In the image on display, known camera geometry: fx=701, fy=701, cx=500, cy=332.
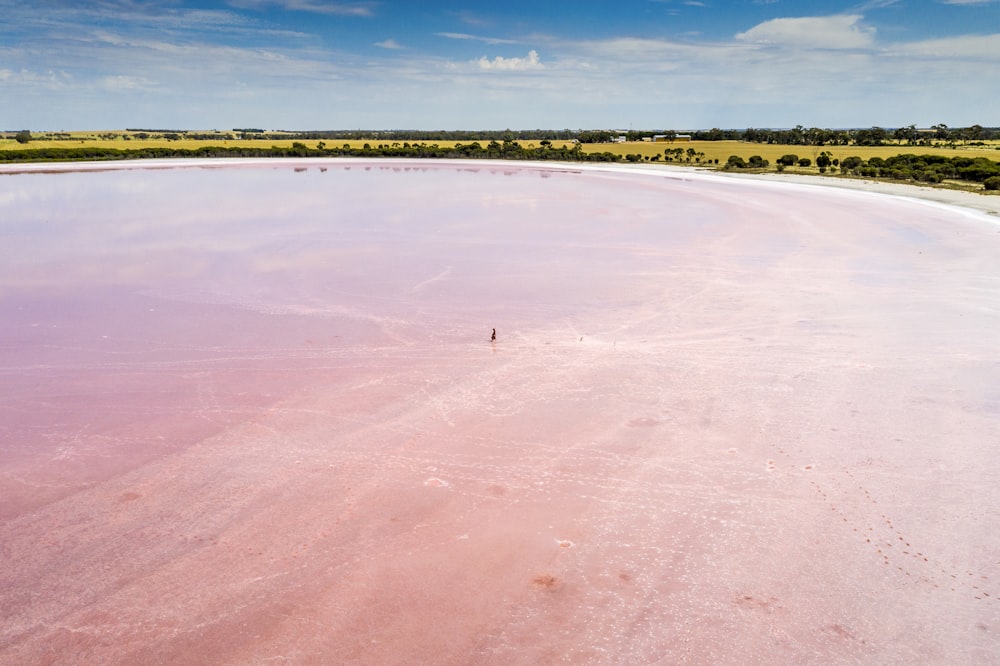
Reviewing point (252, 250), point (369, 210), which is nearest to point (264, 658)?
point (252, 250)

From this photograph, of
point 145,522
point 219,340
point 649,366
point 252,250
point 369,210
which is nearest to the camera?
point 145,522

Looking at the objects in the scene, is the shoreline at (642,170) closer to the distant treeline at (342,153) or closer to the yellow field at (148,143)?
the distant treeline at (342,153)

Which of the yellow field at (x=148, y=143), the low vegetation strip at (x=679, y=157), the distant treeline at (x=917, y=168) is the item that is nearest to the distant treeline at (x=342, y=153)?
the low vegetation strip at (x=679, y=157)

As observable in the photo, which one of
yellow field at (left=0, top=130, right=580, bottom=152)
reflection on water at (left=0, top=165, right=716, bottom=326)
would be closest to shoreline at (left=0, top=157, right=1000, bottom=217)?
reflection on water at (left=0, top=165, right=716, bottom=326)

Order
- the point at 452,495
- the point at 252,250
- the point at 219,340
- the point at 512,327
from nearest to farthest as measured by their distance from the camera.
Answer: the point at 452,495 < the point at 219,340 < the point at 512,327 < the point at 252,250

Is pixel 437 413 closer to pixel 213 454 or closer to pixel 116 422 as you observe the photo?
pixel 213 454

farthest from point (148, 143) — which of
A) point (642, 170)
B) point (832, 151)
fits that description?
point (832, 151)

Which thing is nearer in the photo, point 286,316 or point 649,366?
point 649,366

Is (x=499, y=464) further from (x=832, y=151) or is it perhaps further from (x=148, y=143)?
(x=148, y=143)
